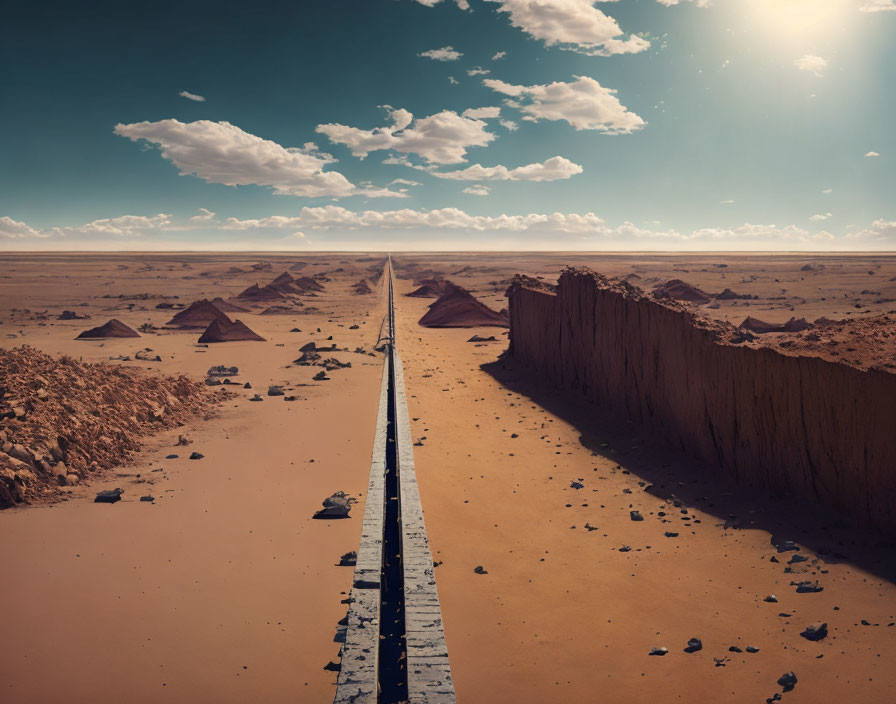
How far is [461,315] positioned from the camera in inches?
1092

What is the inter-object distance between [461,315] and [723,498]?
21.1 m

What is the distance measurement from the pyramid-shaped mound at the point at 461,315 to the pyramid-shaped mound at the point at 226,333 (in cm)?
804

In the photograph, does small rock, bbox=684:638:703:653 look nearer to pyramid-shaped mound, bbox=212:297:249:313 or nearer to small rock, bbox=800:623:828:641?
small rock, bbox=800:623:828:641

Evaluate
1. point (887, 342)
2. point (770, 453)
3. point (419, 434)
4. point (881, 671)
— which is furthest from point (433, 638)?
point (419, 434)

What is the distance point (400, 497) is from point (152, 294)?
46314mm

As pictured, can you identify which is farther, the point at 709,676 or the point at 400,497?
the point at 400,497

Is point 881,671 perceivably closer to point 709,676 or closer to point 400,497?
point 709,676

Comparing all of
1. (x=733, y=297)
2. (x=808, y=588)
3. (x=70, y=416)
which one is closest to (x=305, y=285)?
(x=733, y=297)

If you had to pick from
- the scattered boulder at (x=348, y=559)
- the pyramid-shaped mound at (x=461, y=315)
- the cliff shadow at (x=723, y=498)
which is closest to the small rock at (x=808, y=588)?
the cliff shadow at (x=723, y=498)

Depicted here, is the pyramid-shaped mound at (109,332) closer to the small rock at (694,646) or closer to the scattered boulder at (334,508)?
the scattered boulder at (334,508)

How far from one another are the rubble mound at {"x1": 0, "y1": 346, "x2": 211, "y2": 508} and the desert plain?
5 cm

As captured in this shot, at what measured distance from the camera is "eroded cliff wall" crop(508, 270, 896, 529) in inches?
224

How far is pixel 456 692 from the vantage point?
4.14 meters

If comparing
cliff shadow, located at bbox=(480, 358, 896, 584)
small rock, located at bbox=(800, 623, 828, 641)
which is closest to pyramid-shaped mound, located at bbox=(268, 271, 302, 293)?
cliff shadow, located at bbox=(480, 358, 896, 584)
